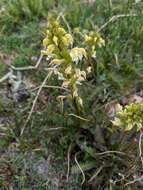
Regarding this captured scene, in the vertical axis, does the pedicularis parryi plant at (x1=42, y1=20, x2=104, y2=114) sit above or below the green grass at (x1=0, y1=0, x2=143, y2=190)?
above

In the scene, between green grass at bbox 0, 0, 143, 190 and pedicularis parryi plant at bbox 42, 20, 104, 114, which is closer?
pedicularis parryi plant at bbox 42, 20, 104, 114

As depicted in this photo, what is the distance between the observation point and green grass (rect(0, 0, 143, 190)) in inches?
114

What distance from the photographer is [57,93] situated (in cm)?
325

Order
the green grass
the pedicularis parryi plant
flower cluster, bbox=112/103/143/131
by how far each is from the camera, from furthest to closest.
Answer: the green grass
flower cluster, bbox=112/103/143/131
the pedicularis parryi plant

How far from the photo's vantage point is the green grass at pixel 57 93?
289 cm

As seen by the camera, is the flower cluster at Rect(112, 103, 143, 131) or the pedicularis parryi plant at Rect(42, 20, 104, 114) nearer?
the pedicularis parryi plant at Rect(42, 20, 104, 114)

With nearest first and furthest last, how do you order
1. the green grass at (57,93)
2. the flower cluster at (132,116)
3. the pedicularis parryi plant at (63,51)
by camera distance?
the pedicularis parryi plant at (63,51) → the flower cluster at (132,116) → the green grass at (57,93)

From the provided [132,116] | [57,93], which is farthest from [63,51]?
[57,93]

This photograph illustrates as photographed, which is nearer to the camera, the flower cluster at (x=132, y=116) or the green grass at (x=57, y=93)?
the flower cluster at (x=132, y=116)

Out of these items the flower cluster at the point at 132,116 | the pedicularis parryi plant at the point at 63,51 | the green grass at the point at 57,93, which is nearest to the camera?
the pedicularis parryi plant at the point at 63,51

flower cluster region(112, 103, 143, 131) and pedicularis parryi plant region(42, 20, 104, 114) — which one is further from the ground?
pedicularis parryi plant region(42, 20, 104, 114)

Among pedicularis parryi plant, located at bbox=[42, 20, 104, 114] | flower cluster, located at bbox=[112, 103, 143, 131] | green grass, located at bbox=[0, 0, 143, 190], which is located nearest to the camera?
pedicularis parryi plant, located at bbox=[42, 20, 104, 114]

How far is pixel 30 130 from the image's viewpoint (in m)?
3.10

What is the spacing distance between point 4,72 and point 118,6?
1.10m
